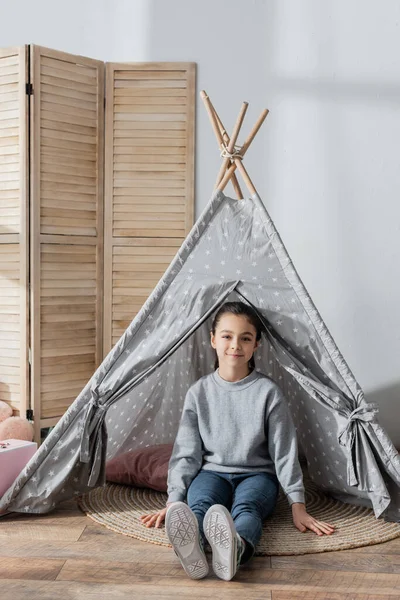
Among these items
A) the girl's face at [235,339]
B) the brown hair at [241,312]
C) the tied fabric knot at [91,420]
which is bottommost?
the tied fabric knot at [91,420]

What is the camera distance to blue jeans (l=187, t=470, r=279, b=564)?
2.07 metres

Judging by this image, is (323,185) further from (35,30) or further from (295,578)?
(295,578)

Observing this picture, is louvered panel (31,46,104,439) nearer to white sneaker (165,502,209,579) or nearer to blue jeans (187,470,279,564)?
blue jeans (187,470,279,564)

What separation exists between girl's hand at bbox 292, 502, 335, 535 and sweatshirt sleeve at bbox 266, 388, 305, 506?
3cm

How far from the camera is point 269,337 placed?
2.65 meters

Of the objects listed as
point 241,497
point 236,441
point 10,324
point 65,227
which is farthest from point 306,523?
point 65,227

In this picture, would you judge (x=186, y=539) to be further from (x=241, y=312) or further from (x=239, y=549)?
(x=241, y=312)

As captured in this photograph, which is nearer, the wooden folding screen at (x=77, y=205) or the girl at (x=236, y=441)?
the girl at (x=236, y=441)

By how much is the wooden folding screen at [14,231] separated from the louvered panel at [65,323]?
0.09 metres

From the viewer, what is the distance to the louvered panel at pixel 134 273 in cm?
344

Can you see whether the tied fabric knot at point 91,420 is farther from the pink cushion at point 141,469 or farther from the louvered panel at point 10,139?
the louvered panel at point 10,139

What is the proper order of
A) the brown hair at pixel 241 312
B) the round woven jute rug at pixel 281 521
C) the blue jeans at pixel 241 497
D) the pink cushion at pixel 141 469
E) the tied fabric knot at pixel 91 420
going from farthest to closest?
1. the pink cushion at pixel 141 469
2. the brown hair at pixel 241 312
3. the tied fabric knot at pixel 91 420
4. the round woven jute rug at pixel 281 521
5. the blue jeans at pixel 241 497

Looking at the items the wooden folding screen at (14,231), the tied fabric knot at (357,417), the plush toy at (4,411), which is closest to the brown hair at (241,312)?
the tied fabric knot at (357,417)

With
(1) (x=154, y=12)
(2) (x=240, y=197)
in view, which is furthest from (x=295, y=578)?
(1) (x=154, y=12)
